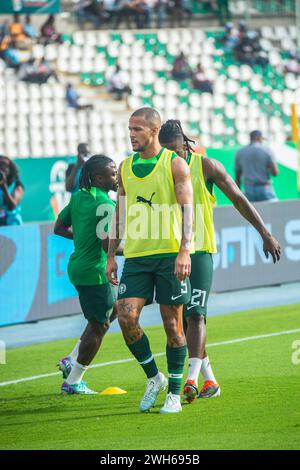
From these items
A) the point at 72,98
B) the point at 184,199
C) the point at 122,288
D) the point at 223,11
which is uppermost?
the point at 223,11

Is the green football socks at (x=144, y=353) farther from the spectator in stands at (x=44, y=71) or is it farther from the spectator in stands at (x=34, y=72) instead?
the spectator in stands at (x=44, y=71)

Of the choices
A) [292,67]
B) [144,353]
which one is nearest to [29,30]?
[292,67]

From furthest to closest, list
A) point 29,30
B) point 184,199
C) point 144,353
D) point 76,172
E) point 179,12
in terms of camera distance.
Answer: point 179,12 < point 29,30 < point 76,172 < point 144,353 < point 184,199

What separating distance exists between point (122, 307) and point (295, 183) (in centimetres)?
2147

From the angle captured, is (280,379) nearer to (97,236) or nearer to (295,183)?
(97,236)

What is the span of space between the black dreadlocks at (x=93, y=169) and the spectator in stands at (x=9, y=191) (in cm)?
555

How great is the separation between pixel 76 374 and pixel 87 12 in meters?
28.7

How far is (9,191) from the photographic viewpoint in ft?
50.2

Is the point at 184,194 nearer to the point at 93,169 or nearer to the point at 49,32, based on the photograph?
the point at 93,169

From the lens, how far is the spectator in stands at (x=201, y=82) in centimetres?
3450

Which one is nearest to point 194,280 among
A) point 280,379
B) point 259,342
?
point 280,379

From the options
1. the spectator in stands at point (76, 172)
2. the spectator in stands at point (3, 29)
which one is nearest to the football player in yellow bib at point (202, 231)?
the spectator in stands at point (76, 172)

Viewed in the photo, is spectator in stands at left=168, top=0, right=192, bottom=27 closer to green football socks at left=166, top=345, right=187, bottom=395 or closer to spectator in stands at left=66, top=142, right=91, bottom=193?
spectator in stands at left=66, top=142, right=91, bottom=193

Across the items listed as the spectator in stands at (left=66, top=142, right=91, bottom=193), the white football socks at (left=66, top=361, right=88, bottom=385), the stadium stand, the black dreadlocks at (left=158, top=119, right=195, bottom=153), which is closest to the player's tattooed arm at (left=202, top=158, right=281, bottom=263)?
the black dreadlocks at (left=158, top=119, right=195, bottom=153)
